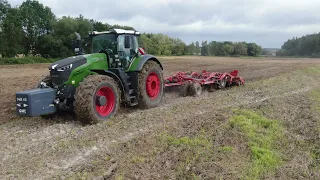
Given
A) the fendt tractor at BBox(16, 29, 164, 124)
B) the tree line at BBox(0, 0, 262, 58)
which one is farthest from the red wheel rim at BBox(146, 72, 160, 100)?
the tree line at BBox(0, 0, 262, 58)

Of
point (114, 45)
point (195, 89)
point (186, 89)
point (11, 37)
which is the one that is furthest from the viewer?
point (11, 37)

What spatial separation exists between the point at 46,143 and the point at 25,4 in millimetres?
63230

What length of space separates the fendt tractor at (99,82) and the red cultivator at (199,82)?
6.61 feet

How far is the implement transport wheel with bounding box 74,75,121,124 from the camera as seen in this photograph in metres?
7.89

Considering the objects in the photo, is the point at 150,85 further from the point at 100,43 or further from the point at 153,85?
the point at 100,43

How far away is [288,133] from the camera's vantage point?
7.51 m

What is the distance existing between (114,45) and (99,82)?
5.88 ft

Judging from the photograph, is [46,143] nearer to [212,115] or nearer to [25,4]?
[212,115]

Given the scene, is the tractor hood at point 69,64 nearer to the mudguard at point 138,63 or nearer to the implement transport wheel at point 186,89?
the mudguard at point 138,63

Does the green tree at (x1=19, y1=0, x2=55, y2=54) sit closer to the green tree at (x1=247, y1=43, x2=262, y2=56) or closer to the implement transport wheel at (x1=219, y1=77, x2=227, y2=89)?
the implement transport wheel at (x1=219, y1=77, x2=227, y2=89)

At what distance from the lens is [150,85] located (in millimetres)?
10508

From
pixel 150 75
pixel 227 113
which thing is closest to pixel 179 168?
pixel 227 113

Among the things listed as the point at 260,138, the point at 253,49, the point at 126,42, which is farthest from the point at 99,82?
the point at 253,49

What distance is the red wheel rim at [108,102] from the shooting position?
8570mm
